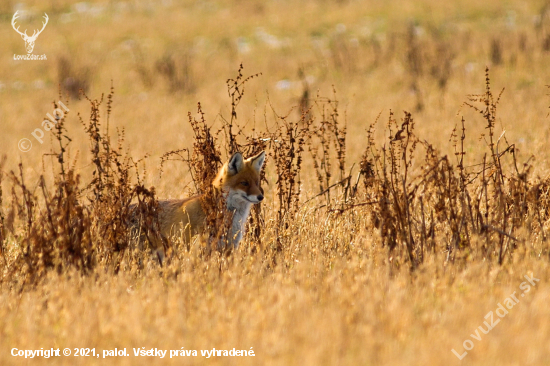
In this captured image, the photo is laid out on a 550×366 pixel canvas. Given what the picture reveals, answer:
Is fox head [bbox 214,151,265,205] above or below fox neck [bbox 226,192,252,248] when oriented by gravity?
above

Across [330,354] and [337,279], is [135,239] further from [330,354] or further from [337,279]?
[330,354]

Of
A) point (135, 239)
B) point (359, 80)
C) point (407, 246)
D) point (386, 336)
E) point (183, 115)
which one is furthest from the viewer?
point (359, 80)

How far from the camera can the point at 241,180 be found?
845cm

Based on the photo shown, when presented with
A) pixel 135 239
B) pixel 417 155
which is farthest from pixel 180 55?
pixel 135 239

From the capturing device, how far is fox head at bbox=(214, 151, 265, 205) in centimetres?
832

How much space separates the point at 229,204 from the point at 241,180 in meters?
0.41

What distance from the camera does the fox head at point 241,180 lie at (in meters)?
8.32

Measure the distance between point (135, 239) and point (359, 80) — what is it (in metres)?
19.3

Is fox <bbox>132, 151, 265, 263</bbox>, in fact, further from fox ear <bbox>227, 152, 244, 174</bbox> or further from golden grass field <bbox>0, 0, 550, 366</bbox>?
golden grass field <bbox>0, 0, 550, 366</bbox>

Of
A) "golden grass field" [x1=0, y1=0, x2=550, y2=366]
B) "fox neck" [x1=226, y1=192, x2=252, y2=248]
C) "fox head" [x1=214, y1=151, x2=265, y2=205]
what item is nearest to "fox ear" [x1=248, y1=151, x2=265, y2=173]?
"fox head" [x1=214, y1=151, x2=265, y2=205]

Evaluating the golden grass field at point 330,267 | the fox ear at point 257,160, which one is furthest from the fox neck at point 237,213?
the fox ear at point 257,160

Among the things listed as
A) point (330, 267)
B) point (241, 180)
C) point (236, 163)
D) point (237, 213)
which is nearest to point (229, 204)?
point (237, 213)

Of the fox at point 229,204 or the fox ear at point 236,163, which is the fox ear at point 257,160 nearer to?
the fox at point 229,204

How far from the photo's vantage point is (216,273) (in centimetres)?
699
